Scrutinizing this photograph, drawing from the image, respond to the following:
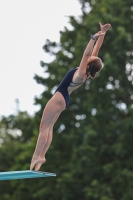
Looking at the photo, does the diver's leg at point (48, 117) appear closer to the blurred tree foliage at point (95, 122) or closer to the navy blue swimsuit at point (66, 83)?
the navy blue swimsuit at point (66, 83)

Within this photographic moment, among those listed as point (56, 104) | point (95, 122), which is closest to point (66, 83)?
point (56, 104)

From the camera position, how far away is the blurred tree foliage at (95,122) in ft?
72.3

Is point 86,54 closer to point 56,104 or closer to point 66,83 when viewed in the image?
point 66,83

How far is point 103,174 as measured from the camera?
22.8m

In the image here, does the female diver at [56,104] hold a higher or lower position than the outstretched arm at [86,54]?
lower

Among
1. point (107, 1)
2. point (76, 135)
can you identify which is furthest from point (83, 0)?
point (76, 135)

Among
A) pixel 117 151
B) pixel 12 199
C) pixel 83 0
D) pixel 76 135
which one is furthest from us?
pixel 12 199

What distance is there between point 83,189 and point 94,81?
13.2 feet

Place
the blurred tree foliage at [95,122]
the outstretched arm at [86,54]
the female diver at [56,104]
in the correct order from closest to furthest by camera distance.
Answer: the outstretched arm at [86,54] → the female diver at [56,104] → the blurred tree foliage at [95,122]

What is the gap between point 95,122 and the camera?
23.0 m

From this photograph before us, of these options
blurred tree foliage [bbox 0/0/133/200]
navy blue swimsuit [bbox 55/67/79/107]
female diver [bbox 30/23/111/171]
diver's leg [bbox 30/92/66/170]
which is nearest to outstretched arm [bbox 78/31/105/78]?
female diver [bbox 30/23/111/171]

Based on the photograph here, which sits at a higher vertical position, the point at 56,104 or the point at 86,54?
the point at 86,54

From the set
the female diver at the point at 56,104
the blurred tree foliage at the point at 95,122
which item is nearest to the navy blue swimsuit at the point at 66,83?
the female diver at the point at 56,104

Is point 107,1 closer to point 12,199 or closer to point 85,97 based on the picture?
point 85,97
